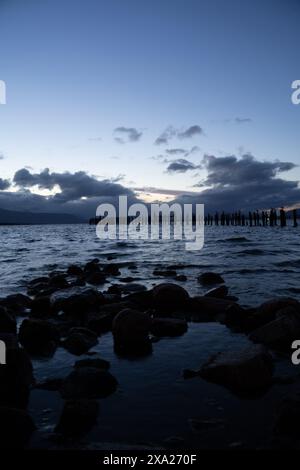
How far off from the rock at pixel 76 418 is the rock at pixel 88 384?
15.9 inches

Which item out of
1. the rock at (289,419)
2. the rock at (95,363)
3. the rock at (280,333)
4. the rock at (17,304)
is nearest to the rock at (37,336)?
the rock at (95,363)

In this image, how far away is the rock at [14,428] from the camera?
3428 mm

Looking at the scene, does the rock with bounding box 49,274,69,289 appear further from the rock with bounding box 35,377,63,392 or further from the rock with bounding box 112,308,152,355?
the rock with bounding box 35,377,63,392

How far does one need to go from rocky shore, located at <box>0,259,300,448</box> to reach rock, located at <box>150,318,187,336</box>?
2 cm

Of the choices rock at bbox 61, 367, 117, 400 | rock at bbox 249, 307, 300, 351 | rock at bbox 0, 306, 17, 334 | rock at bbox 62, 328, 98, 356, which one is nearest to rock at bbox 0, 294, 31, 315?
rock at bbox 0, 306, 17, 334

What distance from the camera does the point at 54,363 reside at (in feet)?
18.2

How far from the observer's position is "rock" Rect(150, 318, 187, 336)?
23.1 feet

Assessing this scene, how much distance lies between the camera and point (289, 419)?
143 inches

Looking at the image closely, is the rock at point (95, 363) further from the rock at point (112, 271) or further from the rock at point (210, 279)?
the rock at point (112, 271)

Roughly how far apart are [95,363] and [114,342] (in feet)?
3.75

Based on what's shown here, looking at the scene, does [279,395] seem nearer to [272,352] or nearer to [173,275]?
[272,352]

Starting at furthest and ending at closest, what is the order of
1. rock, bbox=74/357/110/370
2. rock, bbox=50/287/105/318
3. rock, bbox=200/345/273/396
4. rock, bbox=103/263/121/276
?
1. rock, bbox=103/263/121/276
2. rock, bbox=50/287/105/318
3. rock, bbox=74/357/110/370
4. rock, bbox=200/345/273/396
